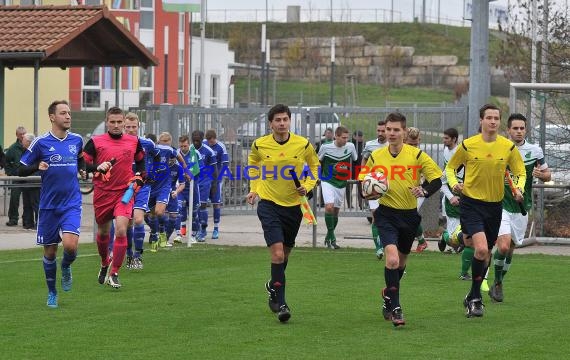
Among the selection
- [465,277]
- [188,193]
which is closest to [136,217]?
[465,277]

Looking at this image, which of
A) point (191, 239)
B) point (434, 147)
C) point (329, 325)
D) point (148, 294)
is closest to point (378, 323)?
point (329, 325)

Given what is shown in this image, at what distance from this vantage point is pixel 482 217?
1302 cm

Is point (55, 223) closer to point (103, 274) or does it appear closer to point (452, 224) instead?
point (103, 274)

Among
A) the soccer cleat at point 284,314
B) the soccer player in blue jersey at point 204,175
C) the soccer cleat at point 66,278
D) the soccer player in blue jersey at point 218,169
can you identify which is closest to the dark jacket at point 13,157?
the soccer player in blue jersey at point 218,169

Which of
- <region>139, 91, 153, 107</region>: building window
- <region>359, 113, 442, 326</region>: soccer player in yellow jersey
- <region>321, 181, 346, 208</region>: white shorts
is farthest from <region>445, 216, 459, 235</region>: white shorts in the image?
<region>139, 91, 153, 107</region>: building window

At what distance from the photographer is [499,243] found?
13.9 m

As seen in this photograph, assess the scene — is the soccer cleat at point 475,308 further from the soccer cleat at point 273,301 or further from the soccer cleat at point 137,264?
the soccer cleat at point 137,264

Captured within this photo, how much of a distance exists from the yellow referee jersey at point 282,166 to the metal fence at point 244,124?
13.4 metres

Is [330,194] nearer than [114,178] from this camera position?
No

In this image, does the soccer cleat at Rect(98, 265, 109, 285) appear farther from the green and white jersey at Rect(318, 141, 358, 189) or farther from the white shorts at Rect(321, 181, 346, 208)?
the green and white jersey at Rect(318, 141, 358, 189)

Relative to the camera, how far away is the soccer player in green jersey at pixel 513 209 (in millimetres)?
14016

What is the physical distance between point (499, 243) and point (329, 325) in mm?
2701

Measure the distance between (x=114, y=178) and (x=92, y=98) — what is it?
39.9 metres

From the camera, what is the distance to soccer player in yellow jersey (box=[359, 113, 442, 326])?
1238 cm
